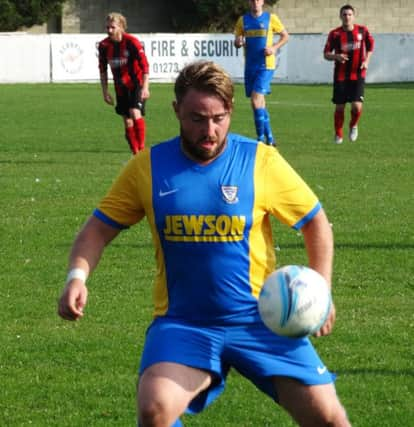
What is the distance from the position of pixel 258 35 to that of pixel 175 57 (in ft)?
76.5

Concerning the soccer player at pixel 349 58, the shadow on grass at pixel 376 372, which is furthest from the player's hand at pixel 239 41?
the shadow on grass at pixel 376 372

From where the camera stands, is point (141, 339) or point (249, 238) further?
point (141, 339)

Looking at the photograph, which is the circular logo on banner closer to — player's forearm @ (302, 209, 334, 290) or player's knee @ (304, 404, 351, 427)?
player's forearm @ (302, 209, 334, 290)

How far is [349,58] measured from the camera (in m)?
20.8

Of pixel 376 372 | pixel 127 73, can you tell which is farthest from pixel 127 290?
pixel 127 73

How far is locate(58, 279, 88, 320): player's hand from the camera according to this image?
439 cm

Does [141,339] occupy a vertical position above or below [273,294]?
below

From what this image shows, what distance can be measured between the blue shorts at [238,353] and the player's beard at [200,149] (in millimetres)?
636

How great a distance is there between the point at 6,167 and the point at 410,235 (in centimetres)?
706

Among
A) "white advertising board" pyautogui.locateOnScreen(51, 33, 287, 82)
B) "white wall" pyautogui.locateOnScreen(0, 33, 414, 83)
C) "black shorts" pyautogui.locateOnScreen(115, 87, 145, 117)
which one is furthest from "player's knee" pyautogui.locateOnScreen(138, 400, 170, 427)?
"white advertising board" pyautogui.locateOnScreen(51, 33, 287, 82)

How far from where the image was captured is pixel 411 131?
2270 cm

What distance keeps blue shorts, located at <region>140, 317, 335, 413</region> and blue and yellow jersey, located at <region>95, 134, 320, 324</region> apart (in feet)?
0.21

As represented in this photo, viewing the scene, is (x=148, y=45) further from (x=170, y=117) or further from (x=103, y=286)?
(x=103, y=286)

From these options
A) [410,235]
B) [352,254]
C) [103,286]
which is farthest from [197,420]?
[410,235]
